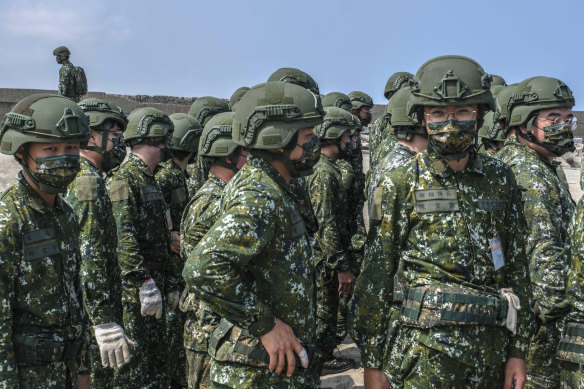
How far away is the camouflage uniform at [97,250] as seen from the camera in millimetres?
4641

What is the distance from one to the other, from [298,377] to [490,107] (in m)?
1.98

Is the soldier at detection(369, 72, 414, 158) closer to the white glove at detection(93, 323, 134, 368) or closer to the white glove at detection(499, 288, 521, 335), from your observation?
the white glove at detection(93, 323, 134, 368)

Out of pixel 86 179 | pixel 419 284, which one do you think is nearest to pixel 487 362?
pixel 419 284

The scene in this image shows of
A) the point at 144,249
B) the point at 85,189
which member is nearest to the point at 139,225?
the point at 144,249

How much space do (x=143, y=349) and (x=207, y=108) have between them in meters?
4.46

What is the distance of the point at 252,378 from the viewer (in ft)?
10.6

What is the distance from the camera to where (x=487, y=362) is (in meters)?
3.56

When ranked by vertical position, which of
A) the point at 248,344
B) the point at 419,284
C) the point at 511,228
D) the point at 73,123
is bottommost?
the point at 248,344

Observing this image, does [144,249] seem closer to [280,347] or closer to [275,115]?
[275,115]

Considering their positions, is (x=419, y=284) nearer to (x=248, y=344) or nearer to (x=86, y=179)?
(x=248, y=344)

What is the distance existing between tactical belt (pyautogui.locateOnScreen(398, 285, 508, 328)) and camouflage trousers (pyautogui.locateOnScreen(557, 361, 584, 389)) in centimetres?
46

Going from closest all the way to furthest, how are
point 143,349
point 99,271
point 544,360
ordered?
point 99,271
point 544,360
point 143,349

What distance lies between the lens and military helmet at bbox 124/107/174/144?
671cm

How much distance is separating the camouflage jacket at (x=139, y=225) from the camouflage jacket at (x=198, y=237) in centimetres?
74
